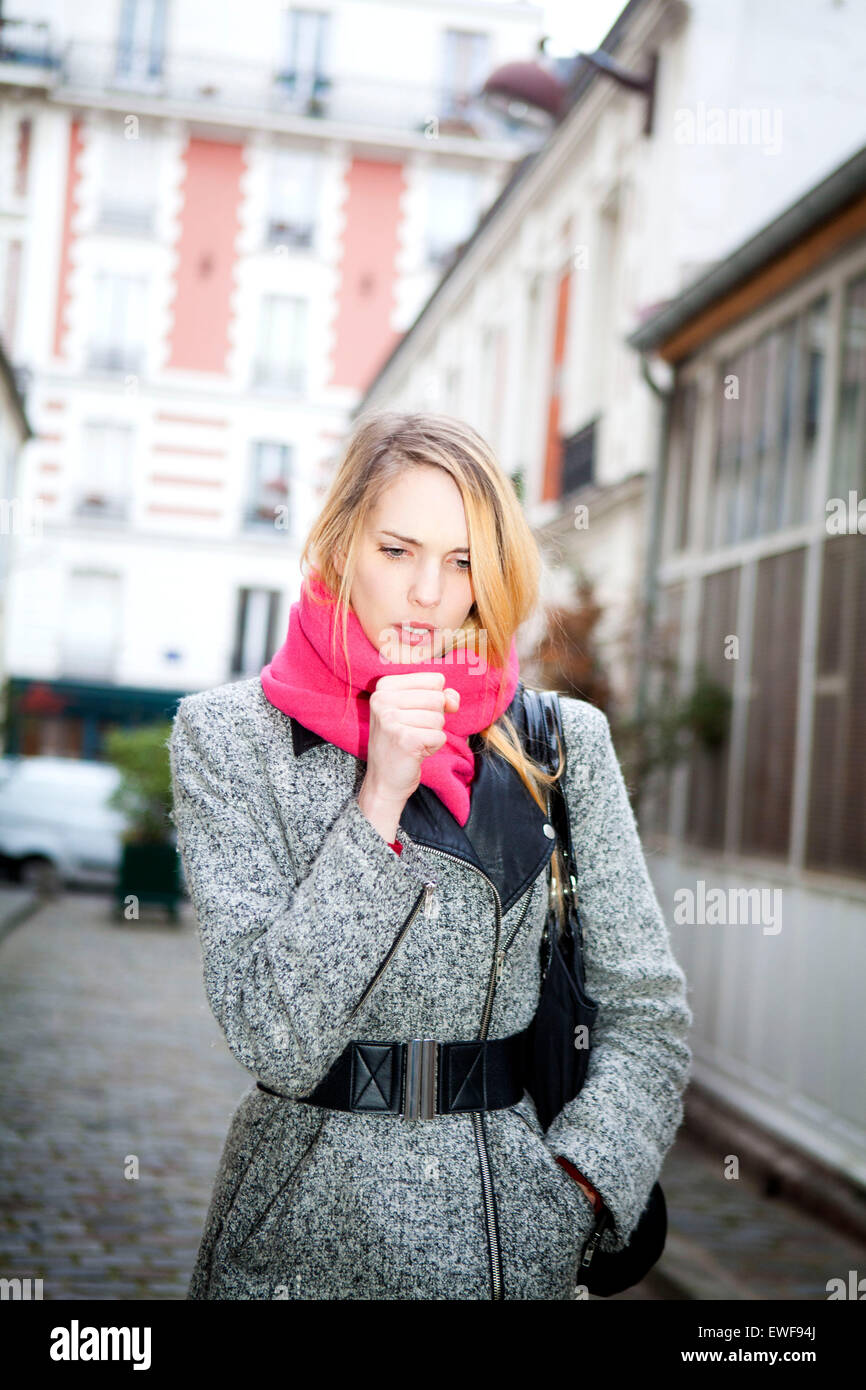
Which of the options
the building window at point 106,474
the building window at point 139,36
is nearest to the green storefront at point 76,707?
the building window at point 106,474

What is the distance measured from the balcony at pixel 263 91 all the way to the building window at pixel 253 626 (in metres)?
5.98

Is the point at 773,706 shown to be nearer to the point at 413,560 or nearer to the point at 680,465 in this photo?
the point at 680,465

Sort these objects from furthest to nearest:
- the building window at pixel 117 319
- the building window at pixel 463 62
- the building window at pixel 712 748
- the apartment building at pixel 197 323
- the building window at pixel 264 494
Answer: the building window at pixel 117 319 → the building window at pixel 264 494 → the apartment building at pixel 197 323 → the building window at pixel 463 62 → the building window at pixel 712 748

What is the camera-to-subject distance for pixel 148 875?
16172 mm

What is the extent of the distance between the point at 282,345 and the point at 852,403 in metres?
16.6

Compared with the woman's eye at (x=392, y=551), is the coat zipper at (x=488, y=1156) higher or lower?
lower

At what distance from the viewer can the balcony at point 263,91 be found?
10883mm

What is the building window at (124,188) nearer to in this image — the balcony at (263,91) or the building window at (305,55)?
the balcony at (263,91)

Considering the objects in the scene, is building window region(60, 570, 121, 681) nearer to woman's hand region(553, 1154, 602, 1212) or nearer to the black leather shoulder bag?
the black leather shoulder bag

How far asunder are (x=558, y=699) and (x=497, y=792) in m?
0.19

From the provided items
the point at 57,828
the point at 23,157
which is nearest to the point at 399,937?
the point at 57,828

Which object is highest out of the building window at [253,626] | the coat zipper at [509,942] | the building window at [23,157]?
the building window at [23,157]

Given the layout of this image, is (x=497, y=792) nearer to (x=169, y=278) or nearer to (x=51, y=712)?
(x=169, y=278)
